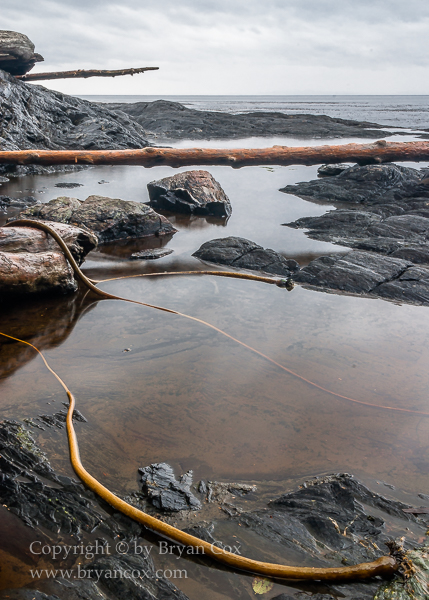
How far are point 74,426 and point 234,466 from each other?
3.22 feet

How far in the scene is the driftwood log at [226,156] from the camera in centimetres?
677

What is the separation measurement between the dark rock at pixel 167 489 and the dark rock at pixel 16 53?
55.6 ft

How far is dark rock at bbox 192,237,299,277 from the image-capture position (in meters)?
5.61

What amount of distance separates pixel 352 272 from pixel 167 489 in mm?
3973

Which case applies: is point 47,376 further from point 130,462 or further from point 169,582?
point 169,582

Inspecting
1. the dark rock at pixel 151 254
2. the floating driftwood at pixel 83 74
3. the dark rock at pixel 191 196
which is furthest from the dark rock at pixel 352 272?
the floating driftwood at pixel 83 74

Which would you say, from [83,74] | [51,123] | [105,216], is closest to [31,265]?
[105,216]

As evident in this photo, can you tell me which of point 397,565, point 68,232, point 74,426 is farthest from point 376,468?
point 68,232

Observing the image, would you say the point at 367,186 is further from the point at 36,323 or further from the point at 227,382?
the point at 36,323

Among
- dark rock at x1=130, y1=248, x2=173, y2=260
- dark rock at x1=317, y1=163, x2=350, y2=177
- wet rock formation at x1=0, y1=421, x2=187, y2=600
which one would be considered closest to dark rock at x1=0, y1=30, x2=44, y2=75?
dark rock at x1=317, y1=163, x2=350, y2=177

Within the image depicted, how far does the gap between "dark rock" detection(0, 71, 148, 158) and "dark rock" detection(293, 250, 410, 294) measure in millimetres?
10421

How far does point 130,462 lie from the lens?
212cm

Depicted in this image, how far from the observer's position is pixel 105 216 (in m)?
6.74

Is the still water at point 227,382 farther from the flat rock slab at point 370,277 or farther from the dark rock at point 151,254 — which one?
the dark rock at point 151,254
